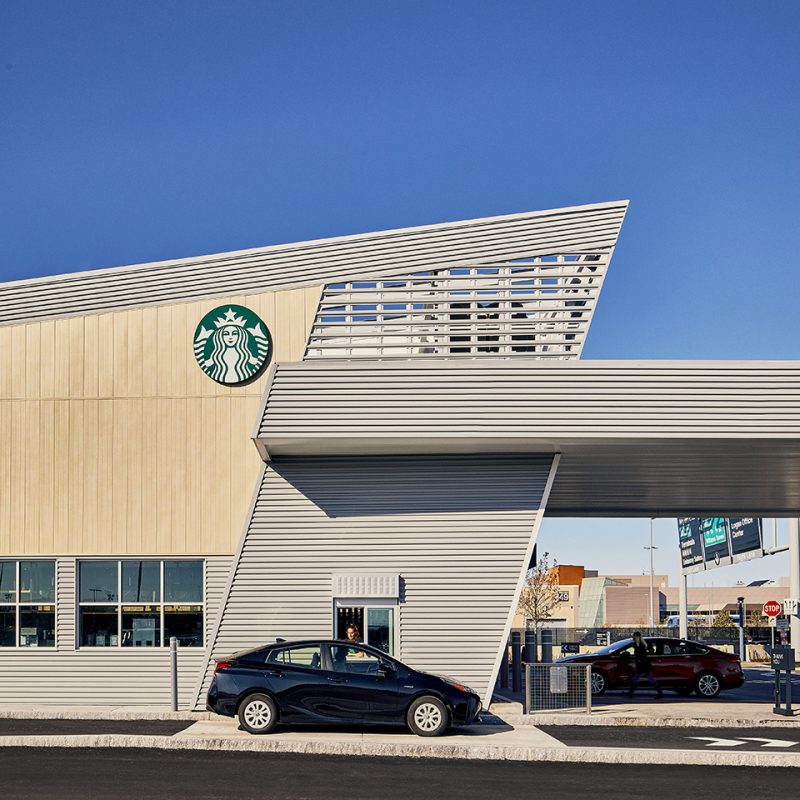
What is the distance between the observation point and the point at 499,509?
21047 mm

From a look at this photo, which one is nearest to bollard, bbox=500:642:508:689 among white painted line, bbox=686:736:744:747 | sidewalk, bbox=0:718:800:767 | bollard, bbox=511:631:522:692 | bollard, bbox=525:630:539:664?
bollard, bbox=511:631:522:692

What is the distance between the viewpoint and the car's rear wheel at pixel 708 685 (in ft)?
87.7

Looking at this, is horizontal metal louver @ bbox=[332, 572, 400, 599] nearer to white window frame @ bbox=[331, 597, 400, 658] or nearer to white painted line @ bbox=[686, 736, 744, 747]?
white window frame @ bbox=[331, 597, 400, 658]

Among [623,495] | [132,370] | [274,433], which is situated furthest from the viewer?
[623,495]

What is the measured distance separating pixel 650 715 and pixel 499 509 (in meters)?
4.28

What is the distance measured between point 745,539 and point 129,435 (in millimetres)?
39742

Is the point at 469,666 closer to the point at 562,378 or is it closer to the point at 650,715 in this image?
the point at 650,715

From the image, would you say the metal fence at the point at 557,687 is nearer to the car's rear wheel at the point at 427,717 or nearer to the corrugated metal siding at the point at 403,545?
the corrugated metal siding at the point at 403,545

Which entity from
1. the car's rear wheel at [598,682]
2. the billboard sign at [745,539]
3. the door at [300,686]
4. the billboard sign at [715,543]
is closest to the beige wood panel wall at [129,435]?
the door at [300,686]

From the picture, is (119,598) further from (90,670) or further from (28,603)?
(28,603)

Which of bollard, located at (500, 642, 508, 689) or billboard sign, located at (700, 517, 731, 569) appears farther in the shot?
billboard sign, located at (700, 517, 731, 569)

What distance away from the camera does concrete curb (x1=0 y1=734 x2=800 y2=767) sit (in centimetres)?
1550

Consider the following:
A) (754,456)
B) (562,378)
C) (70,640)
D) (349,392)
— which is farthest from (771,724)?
(70,640)

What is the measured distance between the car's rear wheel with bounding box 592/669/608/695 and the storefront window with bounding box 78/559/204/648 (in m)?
8.80
